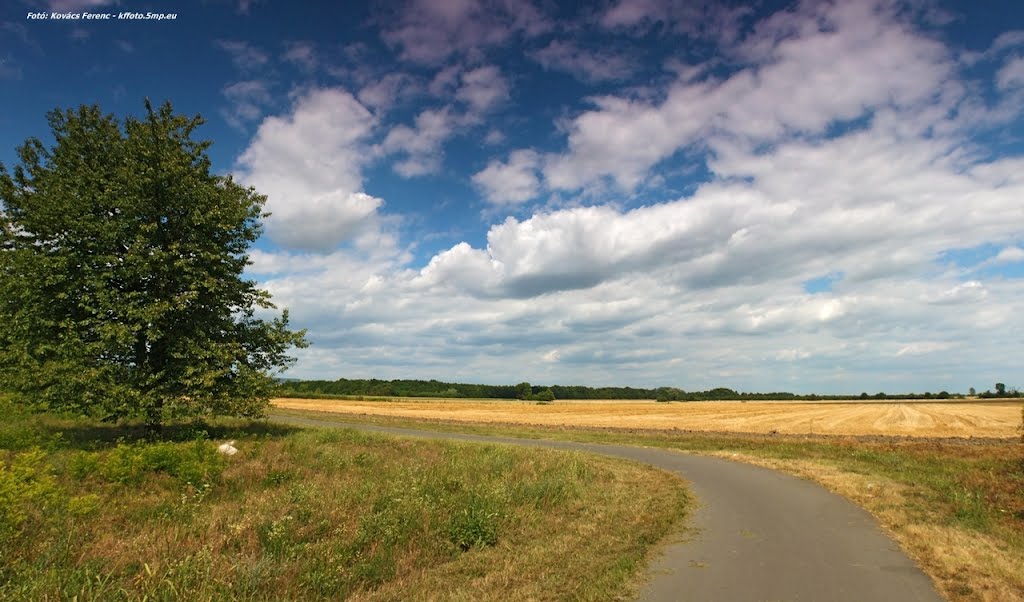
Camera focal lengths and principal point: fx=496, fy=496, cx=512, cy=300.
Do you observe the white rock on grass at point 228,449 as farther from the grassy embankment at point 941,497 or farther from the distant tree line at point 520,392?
the distant tree line at point 520,392

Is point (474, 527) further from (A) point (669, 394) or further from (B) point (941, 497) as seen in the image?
(A) point (669, 394)

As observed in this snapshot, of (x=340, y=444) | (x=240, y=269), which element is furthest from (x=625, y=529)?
(x=240, y=269)

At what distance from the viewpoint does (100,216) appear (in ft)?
57.7

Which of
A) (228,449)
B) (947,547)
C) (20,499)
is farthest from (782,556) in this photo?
(228,449)

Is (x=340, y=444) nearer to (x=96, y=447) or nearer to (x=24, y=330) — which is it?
(x=96, y=447)

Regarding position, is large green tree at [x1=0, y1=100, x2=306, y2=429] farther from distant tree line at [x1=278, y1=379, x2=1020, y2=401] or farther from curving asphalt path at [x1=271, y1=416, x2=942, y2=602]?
distant tree line at [x1=278, y1=379, x2=1020, y2=401]

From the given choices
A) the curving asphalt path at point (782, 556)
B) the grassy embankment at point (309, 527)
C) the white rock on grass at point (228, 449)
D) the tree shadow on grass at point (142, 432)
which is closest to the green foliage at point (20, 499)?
the grassy embankment at point (309, 527)

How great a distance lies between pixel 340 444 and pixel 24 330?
→ 11.4 meters

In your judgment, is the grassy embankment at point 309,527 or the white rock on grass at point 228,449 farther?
the white rock on grass at point 228,449

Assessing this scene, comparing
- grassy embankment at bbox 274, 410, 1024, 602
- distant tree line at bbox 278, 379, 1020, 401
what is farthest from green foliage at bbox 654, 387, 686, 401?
grassy embankment at bbox 274, 410, 1024, 602

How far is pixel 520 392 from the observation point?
154 m

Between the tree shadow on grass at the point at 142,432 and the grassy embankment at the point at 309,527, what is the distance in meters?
1.37

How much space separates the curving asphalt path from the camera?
22.9ft

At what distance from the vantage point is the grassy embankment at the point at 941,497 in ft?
25.6
